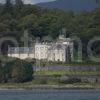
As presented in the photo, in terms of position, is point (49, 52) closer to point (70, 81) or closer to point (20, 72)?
point (70, 81)

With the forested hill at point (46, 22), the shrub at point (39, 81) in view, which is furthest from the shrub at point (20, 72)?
the forested hill at point (46, 22)

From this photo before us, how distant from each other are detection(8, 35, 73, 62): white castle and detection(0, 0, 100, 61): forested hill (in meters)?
5.59

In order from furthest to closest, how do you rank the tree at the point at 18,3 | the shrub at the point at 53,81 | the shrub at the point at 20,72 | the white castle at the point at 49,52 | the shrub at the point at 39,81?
the tree at the point at 18,3, the white castle at the point at 49,52, the shrub at the point at 53,81, the shrub at the point at 39,81, the shrub at the point at 20,72

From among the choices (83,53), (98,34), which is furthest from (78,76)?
(98,34)

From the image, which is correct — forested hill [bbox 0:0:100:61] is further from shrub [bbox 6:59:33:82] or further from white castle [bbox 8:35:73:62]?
shrub [bbox 6:59:33:82]

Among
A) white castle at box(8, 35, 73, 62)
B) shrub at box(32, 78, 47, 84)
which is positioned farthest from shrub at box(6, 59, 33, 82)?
white castle at box(8, 35, 73, 62)

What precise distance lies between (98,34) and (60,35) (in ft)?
12.9

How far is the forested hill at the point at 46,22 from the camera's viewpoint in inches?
3452

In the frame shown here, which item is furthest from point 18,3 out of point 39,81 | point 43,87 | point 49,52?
point 43,87

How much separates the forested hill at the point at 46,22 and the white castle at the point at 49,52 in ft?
18.3

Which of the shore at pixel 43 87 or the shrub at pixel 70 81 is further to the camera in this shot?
the shrub at pixel 70 81

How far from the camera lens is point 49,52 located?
76.2 meters

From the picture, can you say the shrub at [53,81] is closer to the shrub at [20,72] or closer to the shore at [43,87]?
the shore at [43,87]

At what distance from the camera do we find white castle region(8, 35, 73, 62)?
76.4 metres
